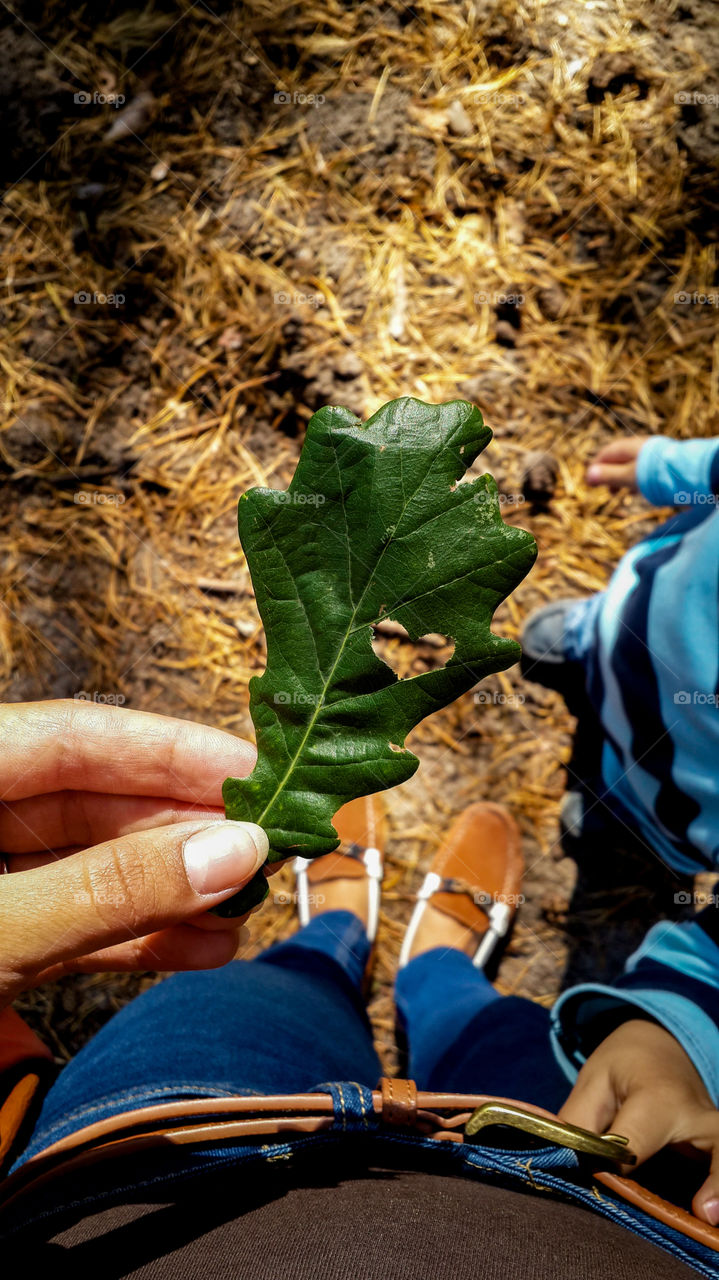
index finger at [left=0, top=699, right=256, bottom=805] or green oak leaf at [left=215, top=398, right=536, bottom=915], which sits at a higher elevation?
green oak leaf at [left=215, top=398, right=536, bottom=915]

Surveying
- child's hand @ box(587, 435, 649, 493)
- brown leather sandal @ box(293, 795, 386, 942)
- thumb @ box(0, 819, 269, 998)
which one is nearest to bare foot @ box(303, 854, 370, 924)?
brown leather sandal @ box(293, 795, 386, 942)

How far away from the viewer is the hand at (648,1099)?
137 cm

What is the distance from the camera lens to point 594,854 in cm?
256

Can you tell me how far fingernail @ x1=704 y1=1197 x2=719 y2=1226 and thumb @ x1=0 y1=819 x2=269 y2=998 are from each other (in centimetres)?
99

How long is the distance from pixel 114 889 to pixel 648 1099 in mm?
1098

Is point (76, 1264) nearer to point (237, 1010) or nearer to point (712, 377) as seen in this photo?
point (237, 1010)

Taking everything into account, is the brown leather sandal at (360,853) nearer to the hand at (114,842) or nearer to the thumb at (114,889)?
the hand at (114,842)

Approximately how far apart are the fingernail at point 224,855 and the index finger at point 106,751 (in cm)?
32

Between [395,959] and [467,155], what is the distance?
2.78 meters

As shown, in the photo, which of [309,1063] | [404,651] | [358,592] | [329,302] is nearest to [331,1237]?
[309,1063]

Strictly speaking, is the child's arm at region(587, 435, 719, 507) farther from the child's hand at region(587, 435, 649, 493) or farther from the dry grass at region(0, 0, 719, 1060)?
the dry grass at region(0, 0, 719, 1060)

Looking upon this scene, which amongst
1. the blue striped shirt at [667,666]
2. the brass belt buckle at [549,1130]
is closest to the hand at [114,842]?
the brass belt buckle at [549,1130]

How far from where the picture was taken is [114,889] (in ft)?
3.21

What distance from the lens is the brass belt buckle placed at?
1.14 m
